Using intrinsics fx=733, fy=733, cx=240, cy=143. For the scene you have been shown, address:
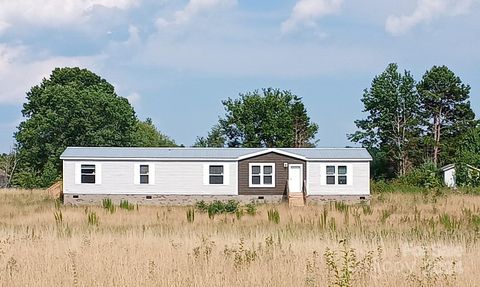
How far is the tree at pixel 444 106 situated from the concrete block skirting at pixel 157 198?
27.8m

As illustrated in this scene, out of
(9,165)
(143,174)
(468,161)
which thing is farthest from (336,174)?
(9,165)

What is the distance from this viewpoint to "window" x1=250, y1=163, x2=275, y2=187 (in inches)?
1518

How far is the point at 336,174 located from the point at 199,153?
732cm

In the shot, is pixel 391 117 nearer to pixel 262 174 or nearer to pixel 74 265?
pixel 262 174

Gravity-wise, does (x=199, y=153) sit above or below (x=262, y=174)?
above

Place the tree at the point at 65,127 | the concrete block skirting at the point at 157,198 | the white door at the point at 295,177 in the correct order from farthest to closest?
the tree at the point at 65,127, the white door at the point at 295,177, the concrete block skirting at the point at 157,198

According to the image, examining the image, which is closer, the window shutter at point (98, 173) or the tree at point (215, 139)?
the window shutter at point (98, 173)

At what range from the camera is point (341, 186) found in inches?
1506

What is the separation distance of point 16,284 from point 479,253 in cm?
684

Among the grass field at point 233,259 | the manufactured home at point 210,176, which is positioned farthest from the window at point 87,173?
the grass field at point 233,259

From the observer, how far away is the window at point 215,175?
38.3m

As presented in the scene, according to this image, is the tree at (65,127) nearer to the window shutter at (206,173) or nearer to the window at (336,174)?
the window shutter at (206,173)

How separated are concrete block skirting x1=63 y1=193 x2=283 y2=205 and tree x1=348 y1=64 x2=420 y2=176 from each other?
25073 millimetres

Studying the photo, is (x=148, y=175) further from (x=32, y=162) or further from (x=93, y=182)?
(x=32, y=162)
